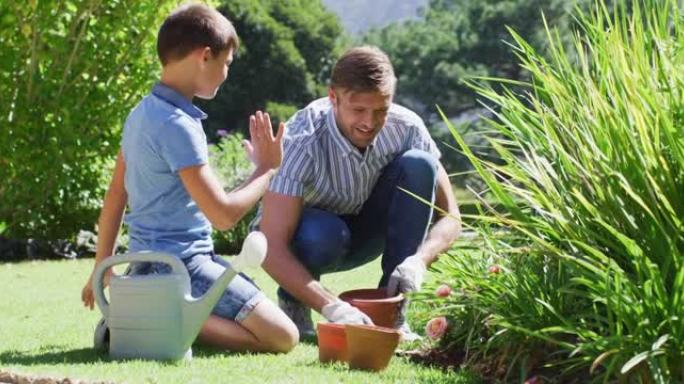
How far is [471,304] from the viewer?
11.8 ft

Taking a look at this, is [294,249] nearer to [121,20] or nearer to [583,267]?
[583,267]

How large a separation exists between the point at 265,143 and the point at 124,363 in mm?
821

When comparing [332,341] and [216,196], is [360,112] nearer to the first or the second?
[216,196]

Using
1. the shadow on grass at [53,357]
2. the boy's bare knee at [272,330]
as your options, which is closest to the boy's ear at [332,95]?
the boy's bare knee at [272,330]

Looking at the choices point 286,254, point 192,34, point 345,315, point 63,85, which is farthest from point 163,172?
point 63,85

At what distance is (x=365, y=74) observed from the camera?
170 inches

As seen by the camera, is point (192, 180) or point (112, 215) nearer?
point (192, 180)

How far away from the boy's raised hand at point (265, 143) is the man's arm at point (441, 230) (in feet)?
2.71

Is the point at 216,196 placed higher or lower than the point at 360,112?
lower

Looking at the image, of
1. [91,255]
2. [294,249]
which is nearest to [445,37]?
[91,255]

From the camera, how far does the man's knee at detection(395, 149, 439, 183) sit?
4.64 metres

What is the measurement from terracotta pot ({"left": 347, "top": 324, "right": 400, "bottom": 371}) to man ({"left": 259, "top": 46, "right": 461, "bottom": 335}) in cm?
64

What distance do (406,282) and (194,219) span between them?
2.49 ft

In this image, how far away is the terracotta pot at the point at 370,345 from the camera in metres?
3.58
